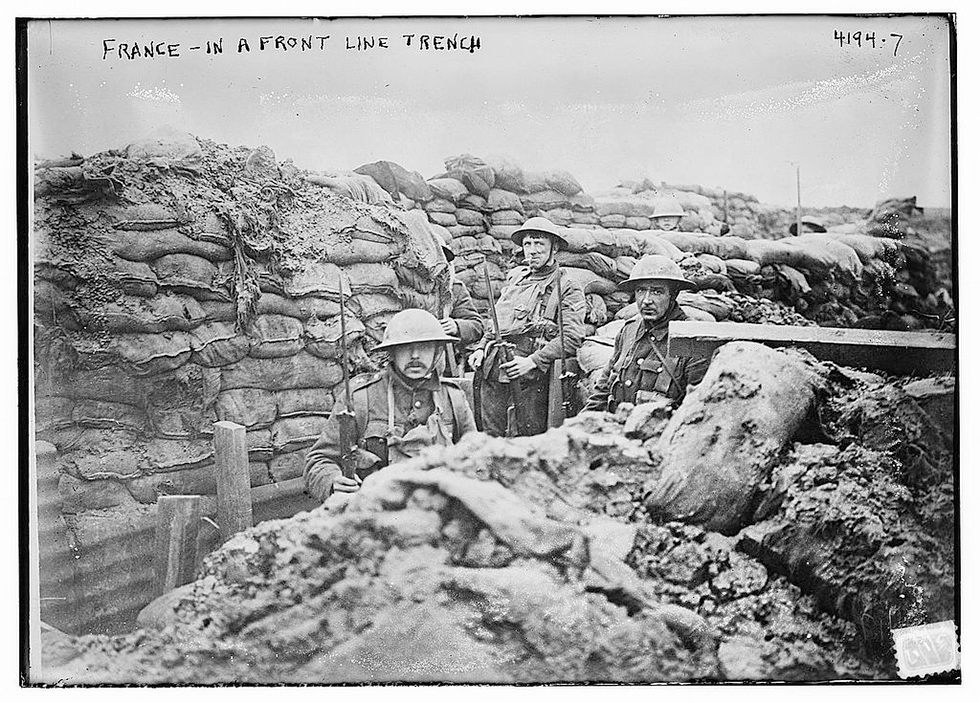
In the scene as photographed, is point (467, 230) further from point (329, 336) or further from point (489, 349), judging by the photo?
point (329, 336)

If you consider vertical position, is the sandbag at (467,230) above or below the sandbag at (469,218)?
below

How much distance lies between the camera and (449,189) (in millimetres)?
3088

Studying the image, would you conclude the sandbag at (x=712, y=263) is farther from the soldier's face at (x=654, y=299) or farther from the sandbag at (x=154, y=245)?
the sandbag at (x=154, y=245)

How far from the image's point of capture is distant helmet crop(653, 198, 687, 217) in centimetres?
309

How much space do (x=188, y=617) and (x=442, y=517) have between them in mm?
977

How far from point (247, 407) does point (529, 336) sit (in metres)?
1.05

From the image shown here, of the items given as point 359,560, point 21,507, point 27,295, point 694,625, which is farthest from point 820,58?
point 21,507

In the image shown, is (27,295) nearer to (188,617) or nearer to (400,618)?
(188,617)

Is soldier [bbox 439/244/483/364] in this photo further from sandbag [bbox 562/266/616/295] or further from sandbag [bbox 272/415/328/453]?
sandbag [bbox 272/415/328/453]

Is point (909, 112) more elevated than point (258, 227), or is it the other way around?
point (909, 112)

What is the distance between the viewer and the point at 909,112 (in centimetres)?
309

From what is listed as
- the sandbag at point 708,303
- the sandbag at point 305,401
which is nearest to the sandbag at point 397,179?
the sandbag at point 305,401

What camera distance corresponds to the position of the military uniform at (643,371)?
307cm

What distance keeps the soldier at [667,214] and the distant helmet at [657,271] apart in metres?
0.11
